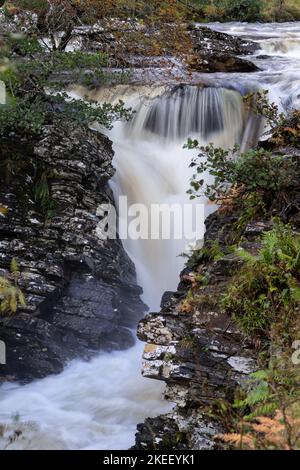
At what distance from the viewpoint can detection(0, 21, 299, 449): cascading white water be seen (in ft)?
20.7

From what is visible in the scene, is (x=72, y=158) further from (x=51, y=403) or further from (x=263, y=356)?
(x=263, y=356)

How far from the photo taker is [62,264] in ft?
26.8

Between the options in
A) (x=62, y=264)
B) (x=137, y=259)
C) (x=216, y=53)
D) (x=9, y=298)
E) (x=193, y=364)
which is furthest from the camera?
(x=216, y=53)

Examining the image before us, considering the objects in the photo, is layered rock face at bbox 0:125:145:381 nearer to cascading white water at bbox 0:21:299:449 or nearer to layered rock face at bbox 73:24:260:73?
cascading white water at bbox 0:21:299:449

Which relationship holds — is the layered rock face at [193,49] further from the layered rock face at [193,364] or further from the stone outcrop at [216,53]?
the layered rock face at [193,364]

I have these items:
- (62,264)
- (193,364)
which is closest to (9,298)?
(62,264)

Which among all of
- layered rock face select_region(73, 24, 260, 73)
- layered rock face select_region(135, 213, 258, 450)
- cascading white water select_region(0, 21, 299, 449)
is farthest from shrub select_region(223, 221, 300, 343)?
layered rock face select_region(73, 24, 260, 73)

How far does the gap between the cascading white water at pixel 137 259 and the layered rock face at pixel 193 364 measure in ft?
4.14

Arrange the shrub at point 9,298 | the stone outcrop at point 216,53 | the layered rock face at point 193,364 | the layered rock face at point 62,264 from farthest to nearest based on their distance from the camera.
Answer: the stone outcrop at point 216,53 < the layered rock face at point 62,264 < the shrub at point 9,298 < the layered rock face at point 193,364

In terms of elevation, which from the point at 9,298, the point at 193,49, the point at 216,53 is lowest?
Answer: the point at 9,298

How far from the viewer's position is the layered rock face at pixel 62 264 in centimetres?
750

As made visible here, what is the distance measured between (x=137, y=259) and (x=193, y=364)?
541 centimetres

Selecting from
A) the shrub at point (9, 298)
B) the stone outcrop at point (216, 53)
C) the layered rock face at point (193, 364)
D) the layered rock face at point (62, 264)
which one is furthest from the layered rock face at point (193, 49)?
the layered rock face at point (193, 364)

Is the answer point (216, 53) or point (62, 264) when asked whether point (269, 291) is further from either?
point (216, 53)
